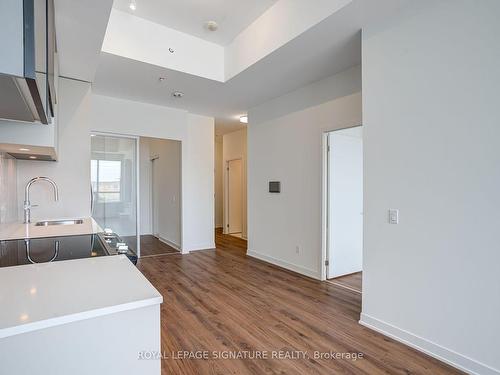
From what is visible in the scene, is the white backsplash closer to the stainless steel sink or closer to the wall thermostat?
the stainless steel sink

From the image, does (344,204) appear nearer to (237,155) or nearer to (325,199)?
(325,199)

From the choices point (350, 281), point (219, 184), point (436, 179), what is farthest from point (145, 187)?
point (436, 179)

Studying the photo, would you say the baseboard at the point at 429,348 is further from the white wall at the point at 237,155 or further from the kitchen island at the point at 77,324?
the white wall at the point at 237,155

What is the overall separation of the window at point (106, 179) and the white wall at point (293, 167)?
244 cm

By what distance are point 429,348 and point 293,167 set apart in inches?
112

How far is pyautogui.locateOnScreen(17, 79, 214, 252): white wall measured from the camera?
310 centimetres

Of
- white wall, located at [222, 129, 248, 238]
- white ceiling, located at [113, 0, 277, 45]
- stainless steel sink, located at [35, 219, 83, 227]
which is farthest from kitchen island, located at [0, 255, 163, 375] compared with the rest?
Result: white wall, located at [222, 129, 248, 238]

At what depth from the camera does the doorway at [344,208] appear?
154 inches

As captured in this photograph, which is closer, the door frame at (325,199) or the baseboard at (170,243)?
the door frame at (325,199)

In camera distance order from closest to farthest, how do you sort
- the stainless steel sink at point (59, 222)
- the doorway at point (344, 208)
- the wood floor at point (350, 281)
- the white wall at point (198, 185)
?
the stainless steel sink at point (59, 222) < the wood floor at point (350, 281) < the doorway at point (344, 208) < the white wall at point (198, 185)

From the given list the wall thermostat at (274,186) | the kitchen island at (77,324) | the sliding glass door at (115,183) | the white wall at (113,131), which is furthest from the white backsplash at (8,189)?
the wall thermostat at (274,186)

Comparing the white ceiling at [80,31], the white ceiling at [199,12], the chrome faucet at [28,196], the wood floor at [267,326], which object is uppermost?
the white ceiling at [199,12]

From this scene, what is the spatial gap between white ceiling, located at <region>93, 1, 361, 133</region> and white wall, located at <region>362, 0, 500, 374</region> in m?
0.44

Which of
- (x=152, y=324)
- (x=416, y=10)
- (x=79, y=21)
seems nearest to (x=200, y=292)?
(x=152, y=324)
